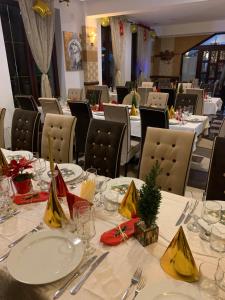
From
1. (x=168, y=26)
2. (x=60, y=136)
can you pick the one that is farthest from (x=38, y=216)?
(x=168, y=26)

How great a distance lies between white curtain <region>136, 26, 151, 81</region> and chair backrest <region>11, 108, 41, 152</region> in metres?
6.21

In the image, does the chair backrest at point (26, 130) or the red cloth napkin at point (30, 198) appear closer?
the red cloth napkin at point (30, 198)

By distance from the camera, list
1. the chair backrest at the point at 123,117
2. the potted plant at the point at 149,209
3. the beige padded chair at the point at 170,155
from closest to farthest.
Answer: the potted plant at the point at 149,209, the beige padded chair at the point at 170,155, the chair backrest at the point at 123,117

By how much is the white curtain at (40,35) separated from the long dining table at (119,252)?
13.2 feet

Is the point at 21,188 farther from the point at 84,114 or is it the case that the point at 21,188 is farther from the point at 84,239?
the point at 84,114

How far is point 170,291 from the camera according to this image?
0.69 m

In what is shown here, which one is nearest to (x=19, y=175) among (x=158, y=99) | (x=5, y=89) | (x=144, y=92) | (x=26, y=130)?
(x=26, y=130)

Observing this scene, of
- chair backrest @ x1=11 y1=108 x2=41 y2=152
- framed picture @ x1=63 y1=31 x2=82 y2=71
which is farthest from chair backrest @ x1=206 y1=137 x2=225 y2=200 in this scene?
framed picture @ x1=63 y1=31 x2=82 y2=71

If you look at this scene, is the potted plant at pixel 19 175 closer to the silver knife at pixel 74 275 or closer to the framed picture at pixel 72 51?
the silver knife at pixel 74 275

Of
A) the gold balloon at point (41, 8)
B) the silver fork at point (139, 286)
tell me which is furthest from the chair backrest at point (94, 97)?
the silver fork at point (139, 286)

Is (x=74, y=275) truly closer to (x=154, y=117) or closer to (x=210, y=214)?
(x=210, y=214)

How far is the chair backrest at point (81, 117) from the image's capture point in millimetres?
2945

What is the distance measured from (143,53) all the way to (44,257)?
8583 mm

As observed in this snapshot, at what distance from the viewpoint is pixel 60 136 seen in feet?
6.68
